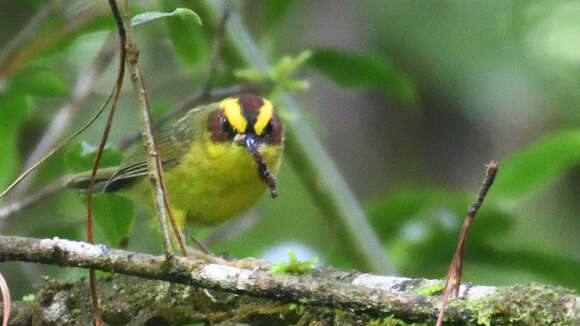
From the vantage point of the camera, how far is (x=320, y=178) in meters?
5.19

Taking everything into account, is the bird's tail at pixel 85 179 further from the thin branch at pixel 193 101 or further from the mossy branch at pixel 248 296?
the mossy branch at pixel 248 296

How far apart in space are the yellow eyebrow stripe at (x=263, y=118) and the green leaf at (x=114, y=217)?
2.79 ft

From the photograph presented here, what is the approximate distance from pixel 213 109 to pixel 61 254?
2.17m

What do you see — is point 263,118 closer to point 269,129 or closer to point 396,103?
point 269,129

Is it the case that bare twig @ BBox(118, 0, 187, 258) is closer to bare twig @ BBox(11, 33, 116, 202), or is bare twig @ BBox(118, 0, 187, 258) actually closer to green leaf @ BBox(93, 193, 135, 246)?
green leaf @ BBox(93, 193, 135, 246)

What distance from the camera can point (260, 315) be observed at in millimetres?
2793

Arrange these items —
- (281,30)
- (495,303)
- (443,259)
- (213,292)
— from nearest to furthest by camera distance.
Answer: (495,303)
(213,292)
(443,259)
(281,30)

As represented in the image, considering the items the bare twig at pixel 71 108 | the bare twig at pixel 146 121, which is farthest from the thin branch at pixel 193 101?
the bare twig at pixel 146 121

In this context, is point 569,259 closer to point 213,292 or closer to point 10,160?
point 213,292

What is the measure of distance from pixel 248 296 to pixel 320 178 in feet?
8.19

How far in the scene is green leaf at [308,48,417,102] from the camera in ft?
16.5

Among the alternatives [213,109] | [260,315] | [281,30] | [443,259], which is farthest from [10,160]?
[281,30]

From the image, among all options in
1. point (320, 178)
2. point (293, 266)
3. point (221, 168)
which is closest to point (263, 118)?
point (221, 168)

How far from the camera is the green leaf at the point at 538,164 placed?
451 cm
